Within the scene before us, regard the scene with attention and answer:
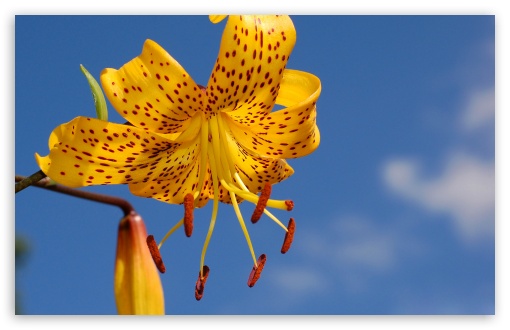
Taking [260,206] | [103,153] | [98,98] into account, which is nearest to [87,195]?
[103,153]

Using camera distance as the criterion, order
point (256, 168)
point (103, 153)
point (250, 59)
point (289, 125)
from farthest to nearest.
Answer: point (256, 168), point (289, 125), point (103, 153), point (250, 59)

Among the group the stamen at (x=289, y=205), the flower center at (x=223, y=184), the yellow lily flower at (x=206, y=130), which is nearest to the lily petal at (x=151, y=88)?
the yellow lily flower at (x=206, y=130)

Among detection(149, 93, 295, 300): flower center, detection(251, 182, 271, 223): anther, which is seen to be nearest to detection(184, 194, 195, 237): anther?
detection(149, 93, 295, 300): flower center

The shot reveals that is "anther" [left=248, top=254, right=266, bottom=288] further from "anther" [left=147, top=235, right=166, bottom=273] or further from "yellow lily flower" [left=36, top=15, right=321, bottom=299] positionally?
"anther" [left=147, top=235, right=166, bottom=273]

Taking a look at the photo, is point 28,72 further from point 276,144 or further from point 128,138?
point 276,144

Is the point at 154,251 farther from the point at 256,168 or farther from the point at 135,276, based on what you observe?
the point at 256,168

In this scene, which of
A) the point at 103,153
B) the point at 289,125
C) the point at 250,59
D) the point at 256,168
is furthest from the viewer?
the point at 256,168
